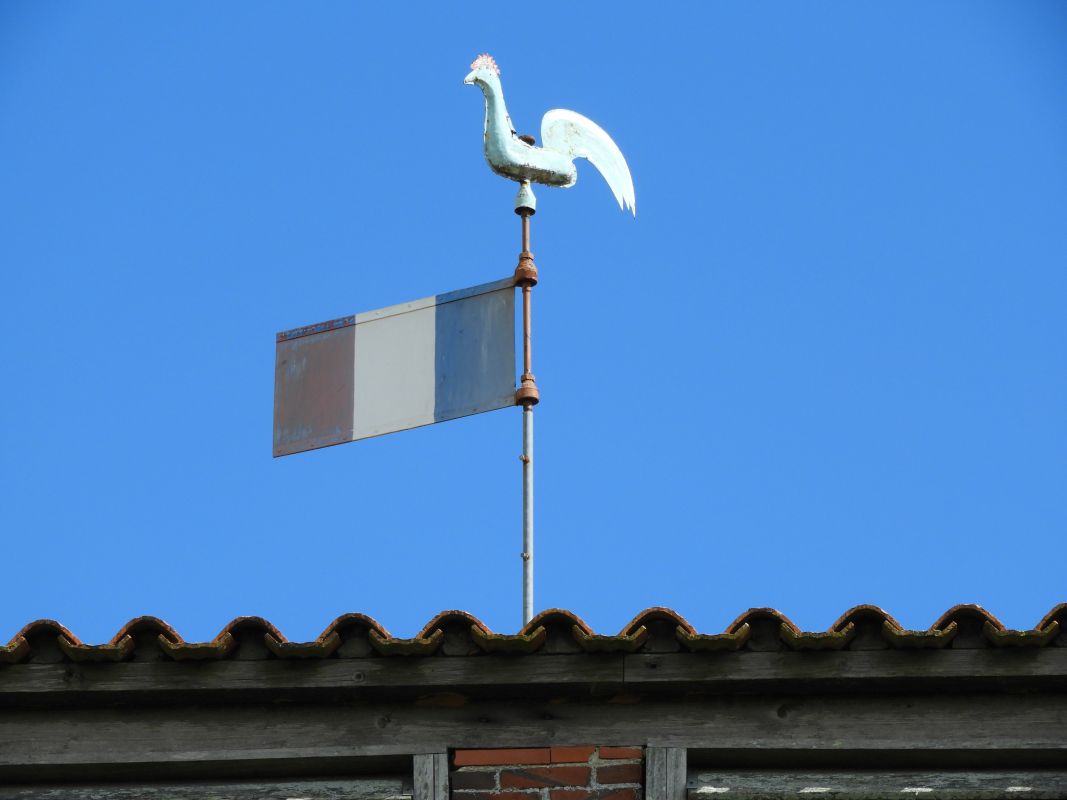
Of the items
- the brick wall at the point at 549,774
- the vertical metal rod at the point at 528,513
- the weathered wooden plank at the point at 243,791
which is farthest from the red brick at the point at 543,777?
the vertical metal rod at the point at 528,513

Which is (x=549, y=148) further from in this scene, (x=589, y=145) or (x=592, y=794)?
(x=592, y=794)

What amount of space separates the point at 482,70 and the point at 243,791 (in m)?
3.89

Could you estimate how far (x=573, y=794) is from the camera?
215 inches

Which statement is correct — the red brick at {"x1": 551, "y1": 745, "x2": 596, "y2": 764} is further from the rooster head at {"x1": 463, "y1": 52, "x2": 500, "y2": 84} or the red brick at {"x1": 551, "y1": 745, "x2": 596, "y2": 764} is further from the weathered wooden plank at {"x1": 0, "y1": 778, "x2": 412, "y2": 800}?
the rooster head at {"x1": 463, "y1": 52, "x2": 500, "y2": 84}

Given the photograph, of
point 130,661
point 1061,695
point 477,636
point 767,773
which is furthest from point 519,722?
point 1061,695

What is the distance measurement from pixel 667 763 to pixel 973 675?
3.15ft

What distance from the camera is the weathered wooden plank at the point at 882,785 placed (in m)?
5.47

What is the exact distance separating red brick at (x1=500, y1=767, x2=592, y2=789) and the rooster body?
319 centimetres

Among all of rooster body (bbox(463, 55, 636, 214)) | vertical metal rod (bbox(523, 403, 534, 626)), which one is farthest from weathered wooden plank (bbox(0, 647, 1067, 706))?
rooster body (bbox(463, 55, 636, 214))

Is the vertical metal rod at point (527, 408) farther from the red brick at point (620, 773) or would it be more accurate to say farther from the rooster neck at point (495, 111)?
the red brick at point (620, 773)

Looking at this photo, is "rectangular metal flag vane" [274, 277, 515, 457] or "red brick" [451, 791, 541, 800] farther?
"rectangular metal flag vane" [274, 277, 515, 457]

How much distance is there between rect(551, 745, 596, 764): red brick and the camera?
552 cm

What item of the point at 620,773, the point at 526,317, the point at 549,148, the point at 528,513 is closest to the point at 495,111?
the point at 549,148

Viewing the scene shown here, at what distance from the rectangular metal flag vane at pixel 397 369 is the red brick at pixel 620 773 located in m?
2.20
